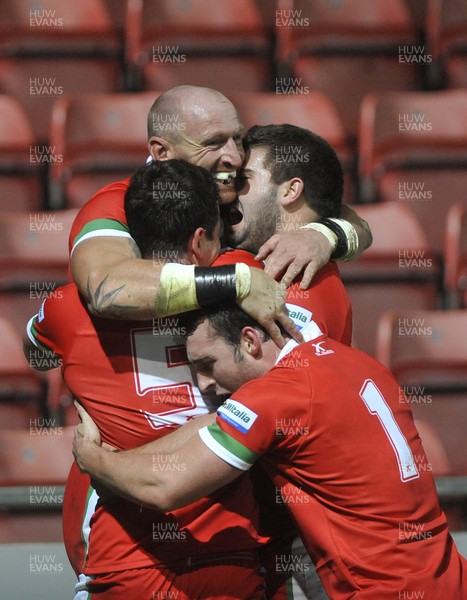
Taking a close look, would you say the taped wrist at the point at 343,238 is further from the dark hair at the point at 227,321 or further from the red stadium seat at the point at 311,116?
the red stadium seat at the point at 311,116

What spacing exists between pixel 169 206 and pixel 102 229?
20 centimetres

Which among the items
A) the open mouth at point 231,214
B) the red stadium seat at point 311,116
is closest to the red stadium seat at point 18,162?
the red stadium seat at point 311,116

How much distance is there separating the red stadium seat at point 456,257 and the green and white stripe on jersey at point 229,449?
2382 mm

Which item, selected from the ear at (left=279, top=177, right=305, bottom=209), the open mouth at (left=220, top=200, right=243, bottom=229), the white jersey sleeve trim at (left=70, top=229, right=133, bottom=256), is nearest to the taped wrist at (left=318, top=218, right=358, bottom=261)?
the ear at (left=279, top=177, right=305, bottom=209)

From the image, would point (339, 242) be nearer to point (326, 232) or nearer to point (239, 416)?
point (326, 232)

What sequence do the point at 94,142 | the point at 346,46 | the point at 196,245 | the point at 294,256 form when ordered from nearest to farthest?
the point at 196,245 → the point at 294,256 → the point at 94,142 → the point at 346,46

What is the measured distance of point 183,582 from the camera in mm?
2605

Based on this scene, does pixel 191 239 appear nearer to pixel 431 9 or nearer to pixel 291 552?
pixel 291 552

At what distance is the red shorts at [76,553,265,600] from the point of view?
8.50 ft

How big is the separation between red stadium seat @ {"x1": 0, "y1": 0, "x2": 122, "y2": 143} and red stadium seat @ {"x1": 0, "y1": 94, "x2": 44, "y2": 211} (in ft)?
0.62

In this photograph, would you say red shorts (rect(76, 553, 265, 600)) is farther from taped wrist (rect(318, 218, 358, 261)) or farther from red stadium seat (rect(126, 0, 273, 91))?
red stadium seat (rect(126, 0, 273, 91))

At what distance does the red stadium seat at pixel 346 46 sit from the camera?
5027 mm

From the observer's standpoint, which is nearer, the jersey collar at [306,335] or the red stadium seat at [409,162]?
the jersey collar at [306,335]

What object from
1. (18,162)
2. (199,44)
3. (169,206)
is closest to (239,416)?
(169,206)
